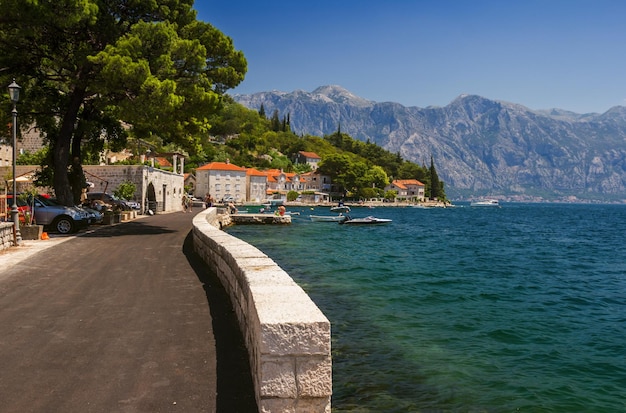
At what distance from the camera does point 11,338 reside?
6.48 m

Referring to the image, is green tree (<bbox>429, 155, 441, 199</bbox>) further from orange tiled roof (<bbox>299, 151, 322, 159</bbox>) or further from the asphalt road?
the asphalt road

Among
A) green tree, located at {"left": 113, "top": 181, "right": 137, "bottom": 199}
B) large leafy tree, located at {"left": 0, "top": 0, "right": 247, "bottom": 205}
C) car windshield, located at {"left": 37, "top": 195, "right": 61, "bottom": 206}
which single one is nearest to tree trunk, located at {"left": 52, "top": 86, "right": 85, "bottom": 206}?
large leafy tree, located at {"left": 0, "top": 0, "right": 247, "bottom": 205}

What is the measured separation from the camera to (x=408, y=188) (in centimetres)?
17512

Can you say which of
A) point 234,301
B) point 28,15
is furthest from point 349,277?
point 28,15

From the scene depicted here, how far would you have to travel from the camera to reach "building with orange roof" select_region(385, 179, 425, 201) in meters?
172

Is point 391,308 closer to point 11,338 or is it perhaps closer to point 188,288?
point 188,288

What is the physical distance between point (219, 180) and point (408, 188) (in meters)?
82.4

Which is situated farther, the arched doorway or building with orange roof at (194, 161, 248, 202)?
building with orange roof at (194, 161, 248, 202)

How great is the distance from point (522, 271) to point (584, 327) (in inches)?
478

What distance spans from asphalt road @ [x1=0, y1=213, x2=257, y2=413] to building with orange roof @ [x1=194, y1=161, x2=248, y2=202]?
107 metres

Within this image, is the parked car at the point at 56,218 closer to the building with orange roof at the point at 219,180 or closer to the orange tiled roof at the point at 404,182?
the building with orange roof at the point at 219,180

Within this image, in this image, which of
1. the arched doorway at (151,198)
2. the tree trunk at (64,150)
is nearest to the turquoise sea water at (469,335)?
the tree trunk at (64,150)

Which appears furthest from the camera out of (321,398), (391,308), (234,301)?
(391,308)

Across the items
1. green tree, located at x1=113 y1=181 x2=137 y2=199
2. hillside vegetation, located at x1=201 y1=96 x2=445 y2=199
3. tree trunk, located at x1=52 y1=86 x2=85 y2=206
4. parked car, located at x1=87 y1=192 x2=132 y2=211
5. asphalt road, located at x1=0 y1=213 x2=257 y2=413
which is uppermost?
hillside vegetation, located at x1=201 y1=96 x2=445 y2=199
